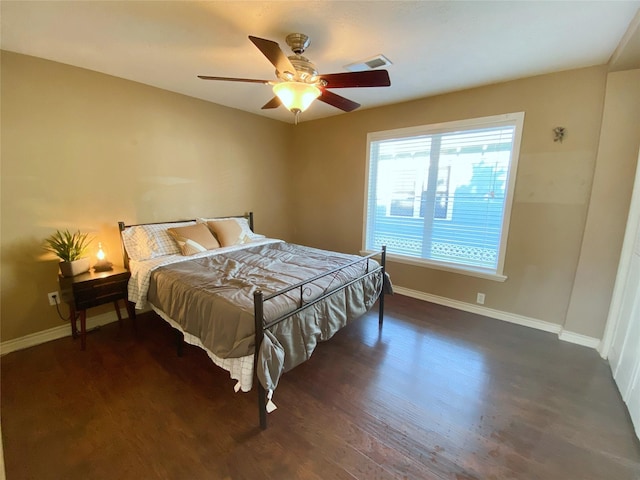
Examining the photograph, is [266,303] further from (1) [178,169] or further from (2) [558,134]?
(2) [558,134]

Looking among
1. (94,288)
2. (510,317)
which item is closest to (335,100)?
(94,288)

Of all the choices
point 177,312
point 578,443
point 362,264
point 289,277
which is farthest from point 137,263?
point 578,443

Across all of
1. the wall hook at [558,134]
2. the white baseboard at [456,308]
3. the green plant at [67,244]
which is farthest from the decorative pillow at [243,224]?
the wall hook at [558,134]

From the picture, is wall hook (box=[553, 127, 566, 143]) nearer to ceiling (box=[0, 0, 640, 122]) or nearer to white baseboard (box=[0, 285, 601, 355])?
ceiling (box=[0, 0, 640, 122])

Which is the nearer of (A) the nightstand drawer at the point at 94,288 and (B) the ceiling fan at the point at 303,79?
(B) the ceiling fan at the point at 303,79

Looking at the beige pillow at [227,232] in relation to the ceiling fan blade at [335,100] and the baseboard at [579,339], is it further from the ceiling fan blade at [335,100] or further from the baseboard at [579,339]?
the baseboard at [579,339]

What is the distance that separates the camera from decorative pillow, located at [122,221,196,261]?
2.72 metres

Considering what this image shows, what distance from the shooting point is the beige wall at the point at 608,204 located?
2188mm

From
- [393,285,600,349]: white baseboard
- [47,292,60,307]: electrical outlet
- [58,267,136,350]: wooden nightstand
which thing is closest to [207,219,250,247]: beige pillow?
[58,267,136,350]: wooden nightstand

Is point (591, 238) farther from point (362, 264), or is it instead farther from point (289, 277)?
point (289, 277)

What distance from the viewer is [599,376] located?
6.89 feet

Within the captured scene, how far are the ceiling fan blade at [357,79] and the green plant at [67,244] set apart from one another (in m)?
2.63

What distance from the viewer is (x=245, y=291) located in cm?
189

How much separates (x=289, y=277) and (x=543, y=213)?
2.60 metres
